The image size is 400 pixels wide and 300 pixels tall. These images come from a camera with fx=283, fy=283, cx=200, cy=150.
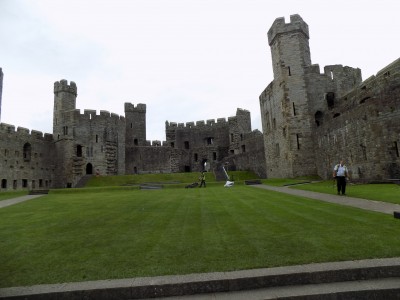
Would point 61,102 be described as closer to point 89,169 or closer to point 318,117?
point 89,169

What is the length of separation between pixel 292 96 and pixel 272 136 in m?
5.99

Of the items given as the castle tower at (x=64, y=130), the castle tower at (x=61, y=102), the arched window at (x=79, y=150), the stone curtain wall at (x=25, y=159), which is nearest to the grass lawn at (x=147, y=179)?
the arched window at (x=79, y=150)

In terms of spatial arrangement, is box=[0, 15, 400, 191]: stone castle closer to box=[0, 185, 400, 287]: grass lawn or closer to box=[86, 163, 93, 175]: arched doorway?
box=[86, 163, 93, 175]: arched doorway

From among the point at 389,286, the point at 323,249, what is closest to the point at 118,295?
the point at 323,249

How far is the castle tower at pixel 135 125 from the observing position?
52.8 meters

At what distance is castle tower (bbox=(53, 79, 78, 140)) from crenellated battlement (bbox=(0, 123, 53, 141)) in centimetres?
126

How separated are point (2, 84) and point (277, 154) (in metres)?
31.3

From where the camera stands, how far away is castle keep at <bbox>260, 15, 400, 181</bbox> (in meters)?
21.5

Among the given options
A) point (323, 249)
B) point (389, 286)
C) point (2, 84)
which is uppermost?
point (2, 84)

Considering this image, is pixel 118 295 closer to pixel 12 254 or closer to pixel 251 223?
pixel 12 254

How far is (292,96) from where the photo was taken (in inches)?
1201

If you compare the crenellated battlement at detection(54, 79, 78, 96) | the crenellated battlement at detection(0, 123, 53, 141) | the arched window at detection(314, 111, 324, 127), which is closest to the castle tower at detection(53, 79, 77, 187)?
the crenellated battlement at detection(54, 79, 78, 96)

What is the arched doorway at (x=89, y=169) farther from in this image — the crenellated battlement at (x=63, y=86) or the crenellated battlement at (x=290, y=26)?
the crenellated battlement at (x=290, y=26)

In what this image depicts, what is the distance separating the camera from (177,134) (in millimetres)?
55438
